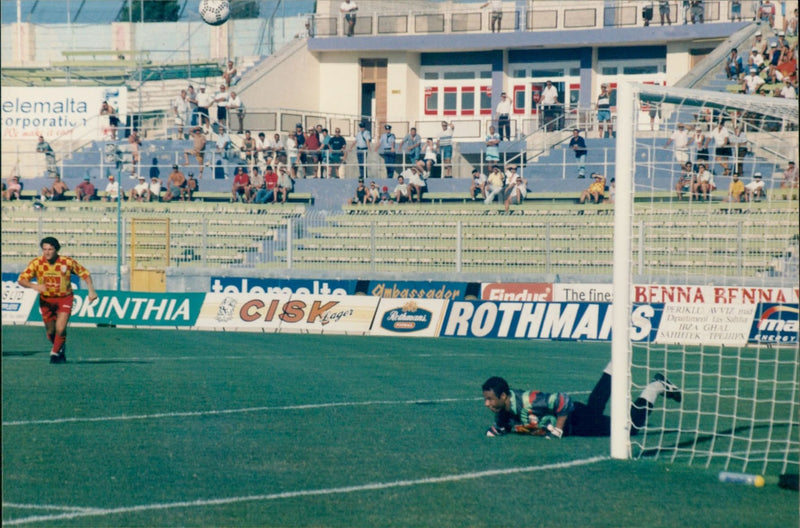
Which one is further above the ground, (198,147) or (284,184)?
(198,147)

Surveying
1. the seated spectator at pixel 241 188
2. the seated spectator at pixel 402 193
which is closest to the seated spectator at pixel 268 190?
the seated spectator at pixel 241 188

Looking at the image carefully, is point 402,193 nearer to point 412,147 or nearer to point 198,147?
point 412,147

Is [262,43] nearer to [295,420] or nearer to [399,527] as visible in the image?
[295,420]

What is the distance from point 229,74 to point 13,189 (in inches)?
352

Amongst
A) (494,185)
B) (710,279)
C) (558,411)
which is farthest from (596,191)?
(558,411)

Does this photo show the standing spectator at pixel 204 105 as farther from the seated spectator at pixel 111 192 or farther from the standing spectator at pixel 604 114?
the standing spectator at pixel 604 114

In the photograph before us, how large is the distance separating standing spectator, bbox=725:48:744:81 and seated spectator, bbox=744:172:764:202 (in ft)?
50.9

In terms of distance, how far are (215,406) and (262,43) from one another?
34.6 meters

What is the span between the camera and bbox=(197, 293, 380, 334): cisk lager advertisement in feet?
76.2

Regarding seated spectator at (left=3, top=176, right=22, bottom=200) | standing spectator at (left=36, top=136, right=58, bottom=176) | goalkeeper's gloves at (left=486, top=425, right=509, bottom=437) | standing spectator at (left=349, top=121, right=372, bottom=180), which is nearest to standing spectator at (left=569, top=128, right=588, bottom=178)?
standing spectator at (left=349, top=121, right=372, bottom=180)

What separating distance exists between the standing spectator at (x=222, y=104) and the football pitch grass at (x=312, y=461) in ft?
70.3

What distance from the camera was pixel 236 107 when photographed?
3666 centimetres

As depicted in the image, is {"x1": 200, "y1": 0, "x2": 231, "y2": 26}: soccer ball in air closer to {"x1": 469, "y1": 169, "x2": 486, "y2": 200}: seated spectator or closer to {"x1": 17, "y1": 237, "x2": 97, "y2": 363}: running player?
{"x1": 469, "y1": 169, "x2": 486, "y2": 200}: seated spectator

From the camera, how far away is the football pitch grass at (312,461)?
7664 millimetres
